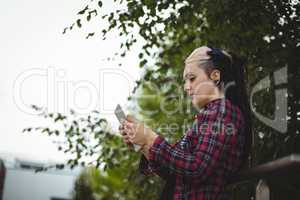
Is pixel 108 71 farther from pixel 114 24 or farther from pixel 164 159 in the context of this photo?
pixel 164 159

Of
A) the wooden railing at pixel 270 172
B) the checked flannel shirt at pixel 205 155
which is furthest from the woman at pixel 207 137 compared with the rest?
the wooden railing at pixel 270 172

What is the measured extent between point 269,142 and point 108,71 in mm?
2121

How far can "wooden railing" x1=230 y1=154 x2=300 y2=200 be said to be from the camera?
1183mm

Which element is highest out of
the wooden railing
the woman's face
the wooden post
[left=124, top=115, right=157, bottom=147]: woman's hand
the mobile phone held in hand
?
the woman's face

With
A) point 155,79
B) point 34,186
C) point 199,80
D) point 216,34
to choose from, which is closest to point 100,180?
point 34,186

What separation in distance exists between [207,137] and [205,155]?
68 millimetres

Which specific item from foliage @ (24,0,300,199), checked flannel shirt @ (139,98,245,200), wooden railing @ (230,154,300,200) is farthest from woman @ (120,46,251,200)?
foliage @ (24,0,300,199)

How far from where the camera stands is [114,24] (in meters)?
3.80

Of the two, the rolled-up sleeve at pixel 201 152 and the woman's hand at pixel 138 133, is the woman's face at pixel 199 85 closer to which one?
the rolled-up sleeve at pixel 201 152

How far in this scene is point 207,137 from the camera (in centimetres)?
159

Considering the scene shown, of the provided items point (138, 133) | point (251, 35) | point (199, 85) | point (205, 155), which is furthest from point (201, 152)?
point (251, 35)

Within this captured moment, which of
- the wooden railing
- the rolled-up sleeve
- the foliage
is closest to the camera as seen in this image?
the wooden railing

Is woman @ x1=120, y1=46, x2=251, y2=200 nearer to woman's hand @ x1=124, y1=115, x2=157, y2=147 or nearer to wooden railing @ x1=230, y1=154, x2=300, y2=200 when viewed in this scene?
woman's hand @ x1=124, y1=115, x2=157, y2=147

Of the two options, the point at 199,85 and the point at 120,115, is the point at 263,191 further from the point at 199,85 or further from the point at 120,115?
the point at 120,115
